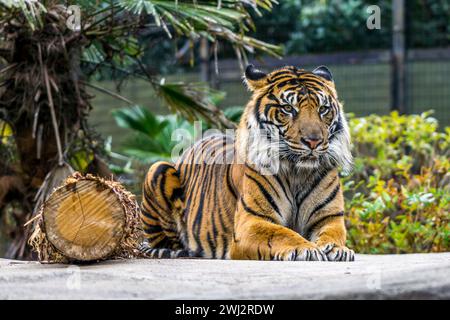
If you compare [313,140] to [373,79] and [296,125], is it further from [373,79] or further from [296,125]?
[373,79]

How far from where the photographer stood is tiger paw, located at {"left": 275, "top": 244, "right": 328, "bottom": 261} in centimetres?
435

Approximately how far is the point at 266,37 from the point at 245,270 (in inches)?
327

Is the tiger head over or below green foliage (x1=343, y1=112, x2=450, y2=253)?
over

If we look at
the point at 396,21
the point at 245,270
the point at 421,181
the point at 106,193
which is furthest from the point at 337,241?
the point at 396,21

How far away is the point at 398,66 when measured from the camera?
10.4m

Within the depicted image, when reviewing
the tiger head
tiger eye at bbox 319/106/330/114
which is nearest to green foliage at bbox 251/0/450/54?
the tiger head

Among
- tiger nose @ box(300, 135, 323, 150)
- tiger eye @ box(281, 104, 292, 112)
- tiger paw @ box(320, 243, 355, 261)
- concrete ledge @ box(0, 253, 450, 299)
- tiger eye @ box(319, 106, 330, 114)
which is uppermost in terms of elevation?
tiger eye @ box(281, 104, 292, 112)

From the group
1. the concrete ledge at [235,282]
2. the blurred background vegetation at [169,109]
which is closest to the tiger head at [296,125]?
the concrete ledge at [235,282]

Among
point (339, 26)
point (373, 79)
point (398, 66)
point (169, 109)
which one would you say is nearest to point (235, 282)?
point (169, 109)

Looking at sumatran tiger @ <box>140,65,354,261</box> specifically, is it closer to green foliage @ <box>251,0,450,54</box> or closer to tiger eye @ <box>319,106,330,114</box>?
tiger eye @ <box>319,106,330,114</box>

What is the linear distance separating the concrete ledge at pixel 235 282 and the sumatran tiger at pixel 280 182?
28.6 inches

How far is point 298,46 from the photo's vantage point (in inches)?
469
